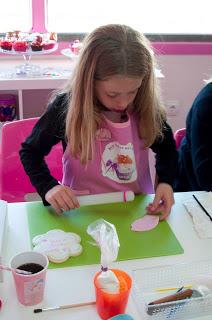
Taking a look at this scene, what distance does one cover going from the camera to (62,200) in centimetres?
112

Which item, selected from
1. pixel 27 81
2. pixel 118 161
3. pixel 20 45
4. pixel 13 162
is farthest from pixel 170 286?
pixel 20 45

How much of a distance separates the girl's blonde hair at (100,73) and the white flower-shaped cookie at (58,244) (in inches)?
12.3

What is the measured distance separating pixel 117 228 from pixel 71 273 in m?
0.20

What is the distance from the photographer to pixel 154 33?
2607mm

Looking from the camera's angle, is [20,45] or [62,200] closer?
[62,200]

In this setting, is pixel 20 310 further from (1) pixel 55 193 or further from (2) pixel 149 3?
(2) pixel 149 3

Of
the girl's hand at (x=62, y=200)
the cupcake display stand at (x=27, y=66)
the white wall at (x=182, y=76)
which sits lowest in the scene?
the white wall at (x=182, y=76)

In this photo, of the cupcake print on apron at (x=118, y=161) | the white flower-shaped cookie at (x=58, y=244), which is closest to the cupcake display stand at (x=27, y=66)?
the cupcake print on apron at (x=118, y=161)

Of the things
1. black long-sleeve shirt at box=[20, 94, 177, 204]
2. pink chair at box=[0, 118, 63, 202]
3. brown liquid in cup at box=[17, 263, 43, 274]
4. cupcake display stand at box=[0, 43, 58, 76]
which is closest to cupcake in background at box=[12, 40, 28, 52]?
cupcake display stand at box=[0, 43, 58, 76]

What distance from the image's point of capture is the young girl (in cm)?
115

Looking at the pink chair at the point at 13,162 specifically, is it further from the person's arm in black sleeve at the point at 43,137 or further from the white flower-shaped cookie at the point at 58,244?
the white flower-shaped cookie at the point at 58,244

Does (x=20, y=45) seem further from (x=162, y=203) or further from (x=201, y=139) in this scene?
(x=162, y=203)

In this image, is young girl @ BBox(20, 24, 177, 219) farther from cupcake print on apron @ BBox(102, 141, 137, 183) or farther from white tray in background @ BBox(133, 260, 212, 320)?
white tray in background @ BBox(133, 260, 212, 320)

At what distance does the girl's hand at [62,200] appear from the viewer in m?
1.12
